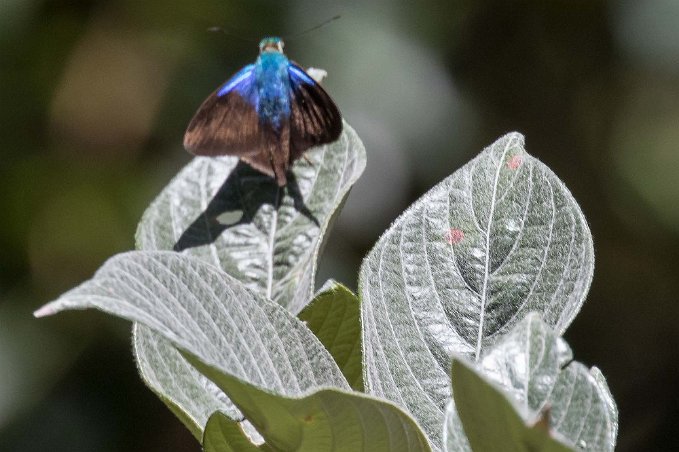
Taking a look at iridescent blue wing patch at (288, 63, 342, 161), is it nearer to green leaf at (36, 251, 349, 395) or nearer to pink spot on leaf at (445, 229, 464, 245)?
pink spot on leaf at (445, 229, 464, 245)

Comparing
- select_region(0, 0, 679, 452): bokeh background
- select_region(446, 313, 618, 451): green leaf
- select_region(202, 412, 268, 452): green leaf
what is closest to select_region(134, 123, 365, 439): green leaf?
select_region(202, 412, 268, 452): green leaf

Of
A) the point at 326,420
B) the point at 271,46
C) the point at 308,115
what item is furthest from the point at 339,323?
the point at 271,46

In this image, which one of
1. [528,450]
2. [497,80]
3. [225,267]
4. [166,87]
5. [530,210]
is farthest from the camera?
[497,80]

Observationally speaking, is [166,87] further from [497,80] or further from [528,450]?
[528,450]

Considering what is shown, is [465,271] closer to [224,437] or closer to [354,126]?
[224,437]

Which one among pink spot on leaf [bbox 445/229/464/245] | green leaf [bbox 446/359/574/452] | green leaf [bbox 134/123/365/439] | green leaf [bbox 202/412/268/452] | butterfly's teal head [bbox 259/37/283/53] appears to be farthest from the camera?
butterfly's teal head [bbox 259/37/283/53]

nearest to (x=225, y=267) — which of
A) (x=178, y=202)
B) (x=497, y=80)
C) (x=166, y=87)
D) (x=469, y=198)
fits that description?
(x=178, y=202)
